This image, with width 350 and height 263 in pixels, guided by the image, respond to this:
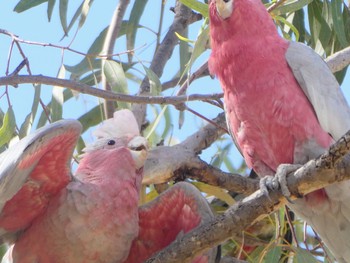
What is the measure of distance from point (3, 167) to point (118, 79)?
74 centimetres

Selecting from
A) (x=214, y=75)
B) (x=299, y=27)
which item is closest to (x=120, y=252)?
(x=214, y=75)

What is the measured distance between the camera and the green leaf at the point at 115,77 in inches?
130

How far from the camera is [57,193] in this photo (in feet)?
9.99

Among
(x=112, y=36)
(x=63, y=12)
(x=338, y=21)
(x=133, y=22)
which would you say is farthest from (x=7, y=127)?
(x=338, y=21)

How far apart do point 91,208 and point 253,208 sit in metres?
0.56

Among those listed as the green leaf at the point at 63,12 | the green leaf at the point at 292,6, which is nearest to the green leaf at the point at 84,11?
the green leaf at the point at 63,12

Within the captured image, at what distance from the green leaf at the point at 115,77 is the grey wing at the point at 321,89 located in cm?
57

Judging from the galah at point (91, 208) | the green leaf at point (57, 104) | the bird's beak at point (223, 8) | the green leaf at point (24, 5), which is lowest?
the galah at point (91, 208)

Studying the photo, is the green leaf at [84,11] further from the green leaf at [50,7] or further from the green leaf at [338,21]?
the green leaf at [338,21]

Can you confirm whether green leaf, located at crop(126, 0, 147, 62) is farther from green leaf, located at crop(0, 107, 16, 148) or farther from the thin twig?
green leaf, located at crop(0, 107, 16, 148)

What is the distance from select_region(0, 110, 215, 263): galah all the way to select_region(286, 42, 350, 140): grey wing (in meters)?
0.43

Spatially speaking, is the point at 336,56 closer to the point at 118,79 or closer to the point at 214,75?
the point at 214,75

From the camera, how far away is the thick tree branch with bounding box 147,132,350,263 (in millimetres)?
2500

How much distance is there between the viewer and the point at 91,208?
9.73 feet
